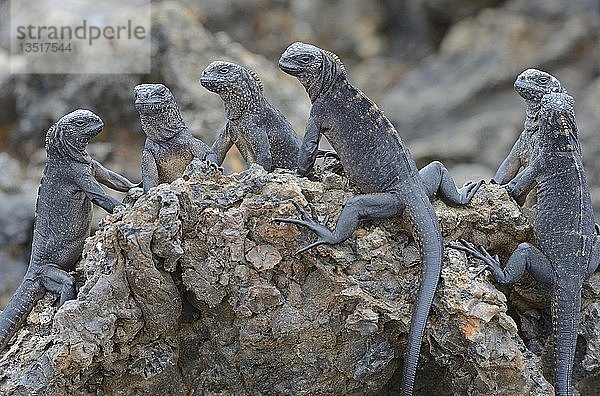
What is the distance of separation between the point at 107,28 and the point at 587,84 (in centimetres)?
645

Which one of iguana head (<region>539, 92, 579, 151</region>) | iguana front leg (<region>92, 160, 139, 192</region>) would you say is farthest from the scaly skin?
iguana head (<region>539, 92, 579, 151</region>)

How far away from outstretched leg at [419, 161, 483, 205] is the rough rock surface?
0.05 m

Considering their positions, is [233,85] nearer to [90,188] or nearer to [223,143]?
[223,143]

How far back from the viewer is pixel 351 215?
3.80 meters

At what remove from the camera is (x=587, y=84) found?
35.9 ft

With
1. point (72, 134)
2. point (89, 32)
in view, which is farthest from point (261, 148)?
point (89, 32)

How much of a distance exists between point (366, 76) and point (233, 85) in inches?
441

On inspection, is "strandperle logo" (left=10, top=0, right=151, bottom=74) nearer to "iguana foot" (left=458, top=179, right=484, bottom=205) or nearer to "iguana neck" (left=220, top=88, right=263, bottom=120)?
"iguana neck" (left=220, top=88, right=263, bottom=120)

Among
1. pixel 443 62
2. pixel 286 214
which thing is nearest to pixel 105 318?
pixel 286 214

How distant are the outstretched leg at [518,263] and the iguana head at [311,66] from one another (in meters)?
1.05

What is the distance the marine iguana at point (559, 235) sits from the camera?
3.94 meters

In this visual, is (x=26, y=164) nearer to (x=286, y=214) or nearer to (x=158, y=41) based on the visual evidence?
(x=158, y=41)

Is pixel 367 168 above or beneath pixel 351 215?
above

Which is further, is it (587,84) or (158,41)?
(587,84)
